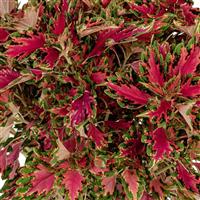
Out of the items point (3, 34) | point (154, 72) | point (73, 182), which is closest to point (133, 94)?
point (154, 72)

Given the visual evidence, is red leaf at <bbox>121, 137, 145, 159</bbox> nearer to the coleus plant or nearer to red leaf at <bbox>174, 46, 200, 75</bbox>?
the coleus plant

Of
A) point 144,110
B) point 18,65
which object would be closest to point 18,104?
point 18,65

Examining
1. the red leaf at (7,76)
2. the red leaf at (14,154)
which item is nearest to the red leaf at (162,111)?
the red leaf at (7,76)

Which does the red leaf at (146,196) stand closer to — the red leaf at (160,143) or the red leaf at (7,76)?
the red leaf at (160,143)

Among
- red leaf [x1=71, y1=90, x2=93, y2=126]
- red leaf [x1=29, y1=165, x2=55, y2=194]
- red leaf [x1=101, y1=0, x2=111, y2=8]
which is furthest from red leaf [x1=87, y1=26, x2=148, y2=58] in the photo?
red leaf [x1=29, y1=165, x2=55, y2=194]

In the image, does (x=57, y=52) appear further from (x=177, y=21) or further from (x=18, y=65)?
(x=177, y=21)
